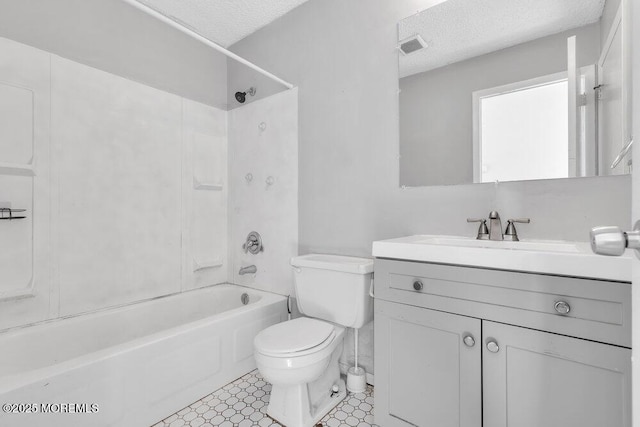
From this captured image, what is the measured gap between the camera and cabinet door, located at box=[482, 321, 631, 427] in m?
0.91

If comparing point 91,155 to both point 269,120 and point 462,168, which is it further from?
point 462,168

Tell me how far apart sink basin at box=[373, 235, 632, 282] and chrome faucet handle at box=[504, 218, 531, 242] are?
0.04 metres

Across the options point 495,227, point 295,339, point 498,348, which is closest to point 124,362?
point 295,339

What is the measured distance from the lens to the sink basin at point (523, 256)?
3.02 ft

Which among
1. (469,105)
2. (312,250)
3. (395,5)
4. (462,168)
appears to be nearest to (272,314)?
(312,250)

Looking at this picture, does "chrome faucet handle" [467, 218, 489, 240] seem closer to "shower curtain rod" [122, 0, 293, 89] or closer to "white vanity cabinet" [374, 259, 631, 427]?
"white vanity cabinet" [374, 259, 631, 427]

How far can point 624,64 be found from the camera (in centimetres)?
116

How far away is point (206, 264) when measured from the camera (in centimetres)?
250

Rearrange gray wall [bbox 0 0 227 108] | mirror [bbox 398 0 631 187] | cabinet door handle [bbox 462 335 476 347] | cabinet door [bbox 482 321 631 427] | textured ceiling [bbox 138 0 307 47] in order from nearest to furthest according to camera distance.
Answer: cabinet door [bbox 482 321 631 427] → cabinet door handle [bbox 462 335 476 347] → mirror [bbox 398 0 631 187] → gray wall [bbox 0 0 227 108] → textured ceiling [bbox 138 0 307 47]

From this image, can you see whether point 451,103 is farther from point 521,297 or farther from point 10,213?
point 10,213

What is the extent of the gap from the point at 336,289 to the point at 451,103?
114 centimetres

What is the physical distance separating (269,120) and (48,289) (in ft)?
5.57

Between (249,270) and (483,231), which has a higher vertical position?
(483,231)

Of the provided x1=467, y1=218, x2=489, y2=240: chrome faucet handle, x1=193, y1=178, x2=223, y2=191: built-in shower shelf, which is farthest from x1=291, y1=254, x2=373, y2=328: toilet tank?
x1=193, y1=178, x2=223, y2=191: built-in shower shelf
